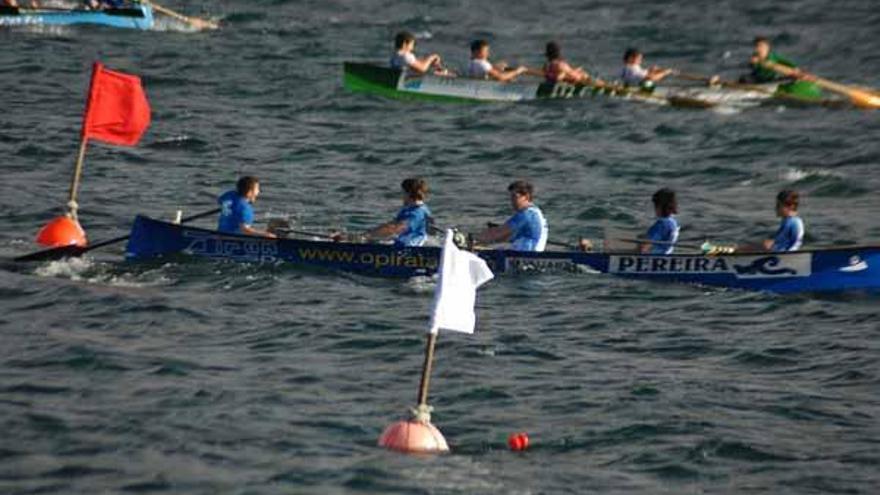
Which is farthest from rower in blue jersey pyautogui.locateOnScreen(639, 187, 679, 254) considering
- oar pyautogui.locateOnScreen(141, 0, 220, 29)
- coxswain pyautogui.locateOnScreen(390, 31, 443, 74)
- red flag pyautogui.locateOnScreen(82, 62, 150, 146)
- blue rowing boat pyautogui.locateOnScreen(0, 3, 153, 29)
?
oar pyautogui.locateOnScreen(141, 0, 220, 29)

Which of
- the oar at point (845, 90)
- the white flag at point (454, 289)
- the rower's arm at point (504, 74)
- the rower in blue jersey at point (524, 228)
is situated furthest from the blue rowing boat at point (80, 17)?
the white flag at point (454, 289)

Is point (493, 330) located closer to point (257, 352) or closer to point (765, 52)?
point (257, 352)

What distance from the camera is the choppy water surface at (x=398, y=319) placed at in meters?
18.9

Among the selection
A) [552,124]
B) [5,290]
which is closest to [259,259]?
[5,290]

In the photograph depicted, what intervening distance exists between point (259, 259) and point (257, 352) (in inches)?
167

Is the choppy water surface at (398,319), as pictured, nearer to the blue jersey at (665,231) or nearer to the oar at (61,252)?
the oar at (61,252)

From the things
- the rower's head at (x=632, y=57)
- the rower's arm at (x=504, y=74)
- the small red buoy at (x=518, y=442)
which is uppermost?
the rower's head at (x=632, y=57)

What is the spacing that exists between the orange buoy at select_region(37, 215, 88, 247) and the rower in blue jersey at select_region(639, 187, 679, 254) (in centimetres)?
778

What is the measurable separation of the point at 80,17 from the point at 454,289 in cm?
3108

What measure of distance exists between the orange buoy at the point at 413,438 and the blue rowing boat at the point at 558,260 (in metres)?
7.60

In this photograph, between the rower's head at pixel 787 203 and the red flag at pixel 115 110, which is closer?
the rower's head at pixel 787 203

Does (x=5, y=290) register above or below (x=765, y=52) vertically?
below

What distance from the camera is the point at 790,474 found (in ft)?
61.5

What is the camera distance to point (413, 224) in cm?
2664
